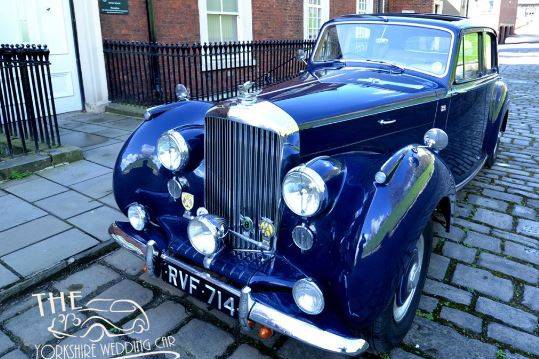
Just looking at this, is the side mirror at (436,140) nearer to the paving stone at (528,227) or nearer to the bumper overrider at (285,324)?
the bumper overrider at (285,324)

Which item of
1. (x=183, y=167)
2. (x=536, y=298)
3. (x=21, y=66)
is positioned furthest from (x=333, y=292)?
(x=21, y=66)

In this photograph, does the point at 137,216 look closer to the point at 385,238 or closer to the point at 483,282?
the point at 385,238

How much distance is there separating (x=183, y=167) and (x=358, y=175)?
1.10 metres

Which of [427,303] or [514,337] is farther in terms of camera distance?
[427,303]

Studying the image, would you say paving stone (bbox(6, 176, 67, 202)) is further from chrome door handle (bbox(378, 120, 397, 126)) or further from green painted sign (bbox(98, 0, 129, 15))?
green painted sign (bbox(98, 0, 129, 15))

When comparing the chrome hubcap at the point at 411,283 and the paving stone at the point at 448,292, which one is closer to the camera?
the chrome hubcap at the point at 411,283

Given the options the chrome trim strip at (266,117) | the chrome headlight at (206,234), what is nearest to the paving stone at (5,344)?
the chrome headlight at (206,234)

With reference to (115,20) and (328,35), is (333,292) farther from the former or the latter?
(115,20)

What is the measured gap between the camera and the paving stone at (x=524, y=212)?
402cm

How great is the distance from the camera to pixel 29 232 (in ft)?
11.6

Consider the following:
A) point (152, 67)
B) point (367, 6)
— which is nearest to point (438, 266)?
point (152, 67)

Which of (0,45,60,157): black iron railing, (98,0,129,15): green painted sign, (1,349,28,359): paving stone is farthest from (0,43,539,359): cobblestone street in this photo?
(98,0,129,15): green painted sign

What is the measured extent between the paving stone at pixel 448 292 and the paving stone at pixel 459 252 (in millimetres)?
433

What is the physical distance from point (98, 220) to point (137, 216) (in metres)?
1.31
